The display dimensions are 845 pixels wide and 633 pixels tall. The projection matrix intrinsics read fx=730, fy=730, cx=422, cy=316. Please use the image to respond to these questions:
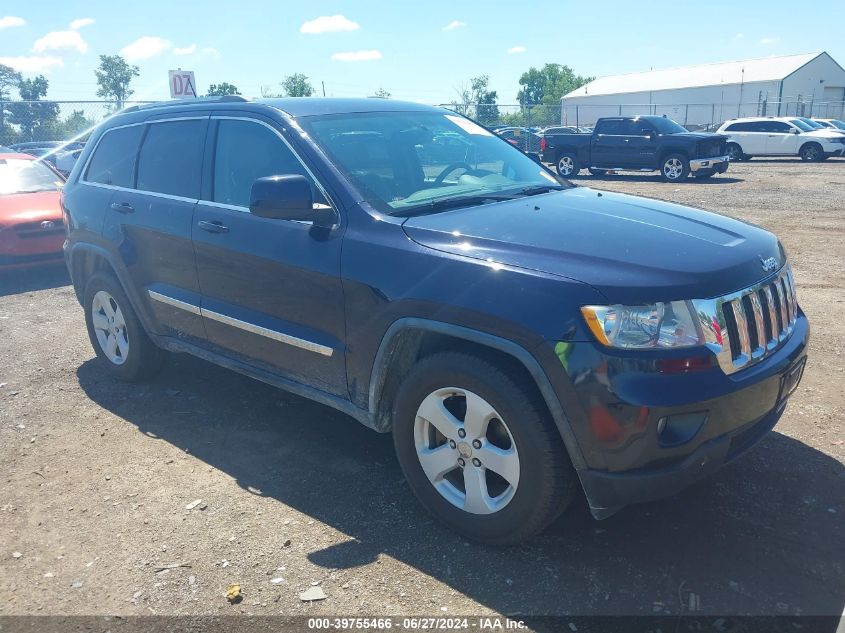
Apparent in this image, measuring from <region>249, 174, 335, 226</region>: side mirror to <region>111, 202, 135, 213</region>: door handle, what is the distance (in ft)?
5.45

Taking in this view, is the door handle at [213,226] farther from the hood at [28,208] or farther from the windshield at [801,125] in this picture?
the windshield at [801,125]

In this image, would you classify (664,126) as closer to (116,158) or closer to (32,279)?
(32,279)

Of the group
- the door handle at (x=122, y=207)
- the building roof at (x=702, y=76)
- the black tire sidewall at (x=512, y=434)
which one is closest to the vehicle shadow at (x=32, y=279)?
the door handle at (x=122, y=207)

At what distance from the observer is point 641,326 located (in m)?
2.69

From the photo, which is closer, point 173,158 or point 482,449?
point 482,449

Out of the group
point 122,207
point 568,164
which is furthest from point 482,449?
point 568,164

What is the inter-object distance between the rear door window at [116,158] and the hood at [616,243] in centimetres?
258

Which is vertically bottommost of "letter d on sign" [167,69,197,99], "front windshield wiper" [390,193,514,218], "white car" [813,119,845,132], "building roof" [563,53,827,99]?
"white car" [813,119,845,132]

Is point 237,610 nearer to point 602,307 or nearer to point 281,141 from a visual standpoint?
point 602,307

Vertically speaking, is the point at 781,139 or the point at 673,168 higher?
the point at 781,139

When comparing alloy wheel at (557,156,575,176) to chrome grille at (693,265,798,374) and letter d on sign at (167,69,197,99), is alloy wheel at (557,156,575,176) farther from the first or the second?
chrome grille at (693,265,798,374)

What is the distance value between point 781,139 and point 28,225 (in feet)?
82.0

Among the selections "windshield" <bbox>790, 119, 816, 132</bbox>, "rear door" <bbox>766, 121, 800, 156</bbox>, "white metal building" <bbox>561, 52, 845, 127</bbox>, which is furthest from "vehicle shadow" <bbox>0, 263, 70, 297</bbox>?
"white metal building" <bbox>561, 52, 845, 127</bbox>

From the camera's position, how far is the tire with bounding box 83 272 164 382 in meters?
5.06
